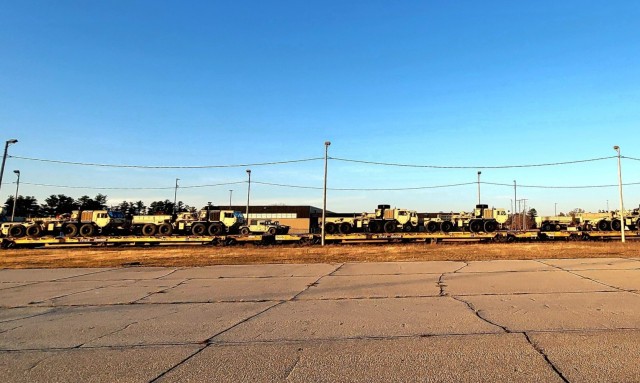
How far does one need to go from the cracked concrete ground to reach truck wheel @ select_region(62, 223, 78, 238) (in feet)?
85.9

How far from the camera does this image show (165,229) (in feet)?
120

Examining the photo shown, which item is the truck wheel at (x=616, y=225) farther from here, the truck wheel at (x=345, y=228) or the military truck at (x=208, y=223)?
the military truck at (x=208, y=223)

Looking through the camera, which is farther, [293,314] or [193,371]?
[293,314]

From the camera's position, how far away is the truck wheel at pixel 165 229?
119ft

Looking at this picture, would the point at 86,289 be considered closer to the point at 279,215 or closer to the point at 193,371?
the point at 193,371

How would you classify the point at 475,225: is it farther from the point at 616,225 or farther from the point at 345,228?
the point at 616,225

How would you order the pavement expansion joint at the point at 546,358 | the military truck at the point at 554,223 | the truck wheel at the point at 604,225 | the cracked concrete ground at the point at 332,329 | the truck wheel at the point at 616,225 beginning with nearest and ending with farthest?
the pavement expansion joint at the point at 546,358 → the cracked concrete ground at the point at 332,329 → the truck wheel at the point at 616,225 → the truck wheel at the point at 604,225 → the military truck at the point at 554,223

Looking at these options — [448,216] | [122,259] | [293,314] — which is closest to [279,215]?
[448,216]

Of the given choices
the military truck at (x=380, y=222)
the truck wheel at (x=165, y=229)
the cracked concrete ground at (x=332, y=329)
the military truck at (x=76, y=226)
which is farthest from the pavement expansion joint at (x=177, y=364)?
the military truck at (x=76, y=226)

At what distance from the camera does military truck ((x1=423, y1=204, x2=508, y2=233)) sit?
118ft

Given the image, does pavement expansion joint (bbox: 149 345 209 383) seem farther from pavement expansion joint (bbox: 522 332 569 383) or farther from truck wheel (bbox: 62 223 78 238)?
truck wheel (bbox: 62 223 78 238)

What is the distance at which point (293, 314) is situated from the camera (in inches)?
297

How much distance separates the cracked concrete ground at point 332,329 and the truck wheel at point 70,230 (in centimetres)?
2618

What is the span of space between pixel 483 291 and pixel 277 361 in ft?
20.3
